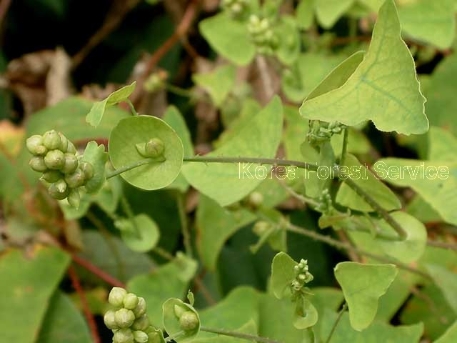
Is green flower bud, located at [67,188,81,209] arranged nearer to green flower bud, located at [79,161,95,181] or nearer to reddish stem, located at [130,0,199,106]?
green flower bud, located at [79,161,95,181]

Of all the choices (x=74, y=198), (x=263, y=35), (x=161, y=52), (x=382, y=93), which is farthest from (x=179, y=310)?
(x=161, y=52)

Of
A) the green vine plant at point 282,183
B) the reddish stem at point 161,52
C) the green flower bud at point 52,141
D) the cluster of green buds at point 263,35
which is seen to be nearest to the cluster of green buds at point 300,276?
the green vine plant at point 282,183

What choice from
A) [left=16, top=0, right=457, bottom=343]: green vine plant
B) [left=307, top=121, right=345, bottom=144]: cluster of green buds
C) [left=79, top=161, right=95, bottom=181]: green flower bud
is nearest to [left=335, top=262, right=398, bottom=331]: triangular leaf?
[left=16, top=0, right=457, bottom=343]: green vine plant

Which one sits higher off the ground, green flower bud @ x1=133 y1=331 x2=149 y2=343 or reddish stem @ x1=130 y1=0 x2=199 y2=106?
green flower bud @ x1=133 y1=331 x2=149 y2=343

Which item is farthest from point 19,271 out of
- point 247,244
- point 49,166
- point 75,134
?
point 49,166

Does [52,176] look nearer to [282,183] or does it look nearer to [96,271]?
[282,183]

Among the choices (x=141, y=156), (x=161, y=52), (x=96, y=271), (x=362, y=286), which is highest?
(x=141, y=156)
